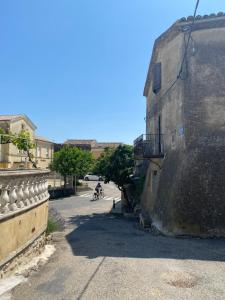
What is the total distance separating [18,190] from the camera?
8008 millimetres

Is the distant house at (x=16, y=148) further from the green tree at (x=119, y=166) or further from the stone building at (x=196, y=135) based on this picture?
the stone building at (x=196, y=135)

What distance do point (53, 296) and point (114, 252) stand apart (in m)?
4.09

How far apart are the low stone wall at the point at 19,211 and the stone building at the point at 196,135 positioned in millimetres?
6026

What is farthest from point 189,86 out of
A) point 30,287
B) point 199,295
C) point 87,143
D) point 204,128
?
point 87,143

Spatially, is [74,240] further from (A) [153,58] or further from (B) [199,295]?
(A) [153,58]

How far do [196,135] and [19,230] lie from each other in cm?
872

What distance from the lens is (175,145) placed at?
50.4 feet

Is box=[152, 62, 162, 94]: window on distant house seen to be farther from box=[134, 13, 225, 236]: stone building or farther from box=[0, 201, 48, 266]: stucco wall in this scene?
box=[0, 201, 48, 266]: stucco wall

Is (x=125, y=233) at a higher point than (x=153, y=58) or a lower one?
lower

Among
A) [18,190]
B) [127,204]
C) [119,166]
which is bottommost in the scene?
[127,204]

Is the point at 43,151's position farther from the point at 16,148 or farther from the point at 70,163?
the point at 70,163

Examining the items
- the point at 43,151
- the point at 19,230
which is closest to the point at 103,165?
the point at 19,230

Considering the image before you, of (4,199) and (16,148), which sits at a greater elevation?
(16,148)

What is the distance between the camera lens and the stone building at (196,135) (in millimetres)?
13047
